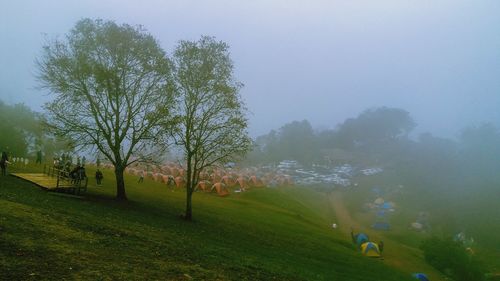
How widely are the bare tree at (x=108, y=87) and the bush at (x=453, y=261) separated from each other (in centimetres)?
4566

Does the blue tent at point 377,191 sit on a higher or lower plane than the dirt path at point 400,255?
higher

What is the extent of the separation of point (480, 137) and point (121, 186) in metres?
157

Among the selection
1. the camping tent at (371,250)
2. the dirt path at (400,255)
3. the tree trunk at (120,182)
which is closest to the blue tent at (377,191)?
the dirt path at (400,255)

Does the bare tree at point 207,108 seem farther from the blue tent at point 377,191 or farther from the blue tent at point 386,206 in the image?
the blue tent at point 377,191

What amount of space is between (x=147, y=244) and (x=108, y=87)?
2289 cm

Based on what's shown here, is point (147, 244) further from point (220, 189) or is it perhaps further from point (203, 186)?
point (203, 186)

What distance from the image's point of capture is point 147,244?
2459cm

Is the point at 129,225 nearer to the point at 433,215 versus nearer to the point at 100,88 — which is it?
the point at 100,88

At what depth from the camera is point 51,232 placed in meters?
21.1

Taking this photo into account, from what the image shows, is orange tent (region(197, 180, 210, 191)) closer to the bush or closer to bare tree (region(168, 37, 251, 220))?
bare tree (region(168, 37, 251, 220))

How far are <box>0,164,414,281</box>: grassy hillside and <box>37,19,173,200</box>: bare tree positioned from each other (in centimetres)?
688

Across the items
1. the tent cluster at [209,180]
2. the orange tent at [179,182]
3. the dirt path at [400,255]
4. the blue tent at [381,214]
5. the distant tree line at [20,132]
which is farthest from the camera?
the blue tent at [381,214]

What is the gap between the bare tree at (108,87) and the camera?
40344 millimetres

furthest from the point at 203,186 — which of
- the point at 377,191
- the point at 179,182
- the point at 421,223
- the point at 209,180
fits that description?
the point at 377,191
